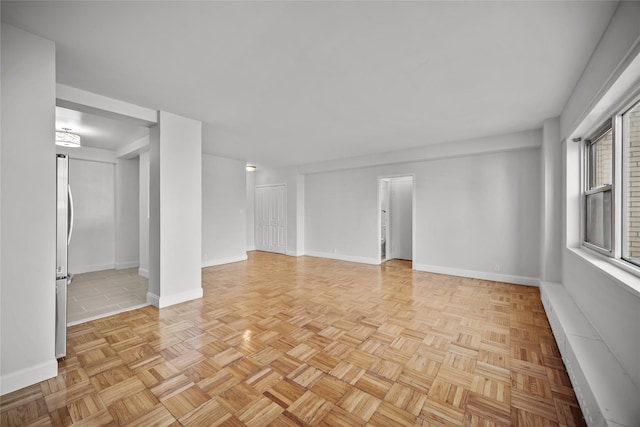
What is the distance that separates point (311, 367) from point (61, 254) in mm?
2355

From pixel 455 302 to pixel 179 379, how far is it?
334 centimetres

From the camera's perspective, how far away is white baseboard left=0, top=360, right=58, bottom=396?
1.82 meters

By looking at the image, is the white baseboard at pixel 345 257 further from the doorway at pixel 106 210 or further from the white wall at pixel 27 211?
the white wall at pixel 27 211

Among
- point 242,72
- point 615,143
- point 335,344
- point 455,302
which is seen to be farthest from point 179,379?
point 615,143

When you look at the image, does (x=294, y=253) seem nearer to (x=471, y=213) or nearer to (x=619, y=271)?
(x=471, y=213)

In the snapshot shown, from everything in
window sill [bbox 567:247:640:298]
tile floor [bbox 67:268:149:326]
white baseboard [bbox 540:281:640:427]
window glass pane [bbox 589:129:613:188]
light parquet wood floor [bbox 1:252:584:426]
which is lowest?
light parquet wood floor [bbox 1:252:584:426]

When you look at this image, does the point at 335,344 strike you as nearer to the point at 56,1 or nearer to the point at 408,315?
the point at 408,315

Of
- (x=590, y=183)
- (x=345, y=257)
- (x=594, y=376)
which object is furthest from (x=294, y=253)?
(x=594, y=376)

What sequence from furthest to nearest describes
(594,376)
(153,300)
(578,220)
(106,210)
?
(106,210)
(153,300)
(578,220)
(594,376)

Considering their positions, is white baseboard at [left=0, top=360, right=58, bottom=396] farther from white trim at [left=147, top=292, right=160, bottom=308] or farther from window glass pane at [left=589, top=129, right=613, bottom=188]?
window glass pane at [left=589, top=129, right=613, bottom=188]

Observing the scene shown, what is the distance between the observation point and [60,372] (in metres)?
2.06

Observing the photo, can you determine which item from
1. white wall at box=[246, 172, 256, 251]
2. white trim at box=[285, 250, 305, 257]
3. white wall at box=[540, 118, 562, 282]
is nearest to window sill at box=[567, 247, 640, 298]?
white wall at box=[540, 118, 562, 282]

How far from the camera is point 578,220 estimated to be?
3.20m

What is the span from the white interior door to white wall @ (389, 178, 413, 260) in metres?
3.05
